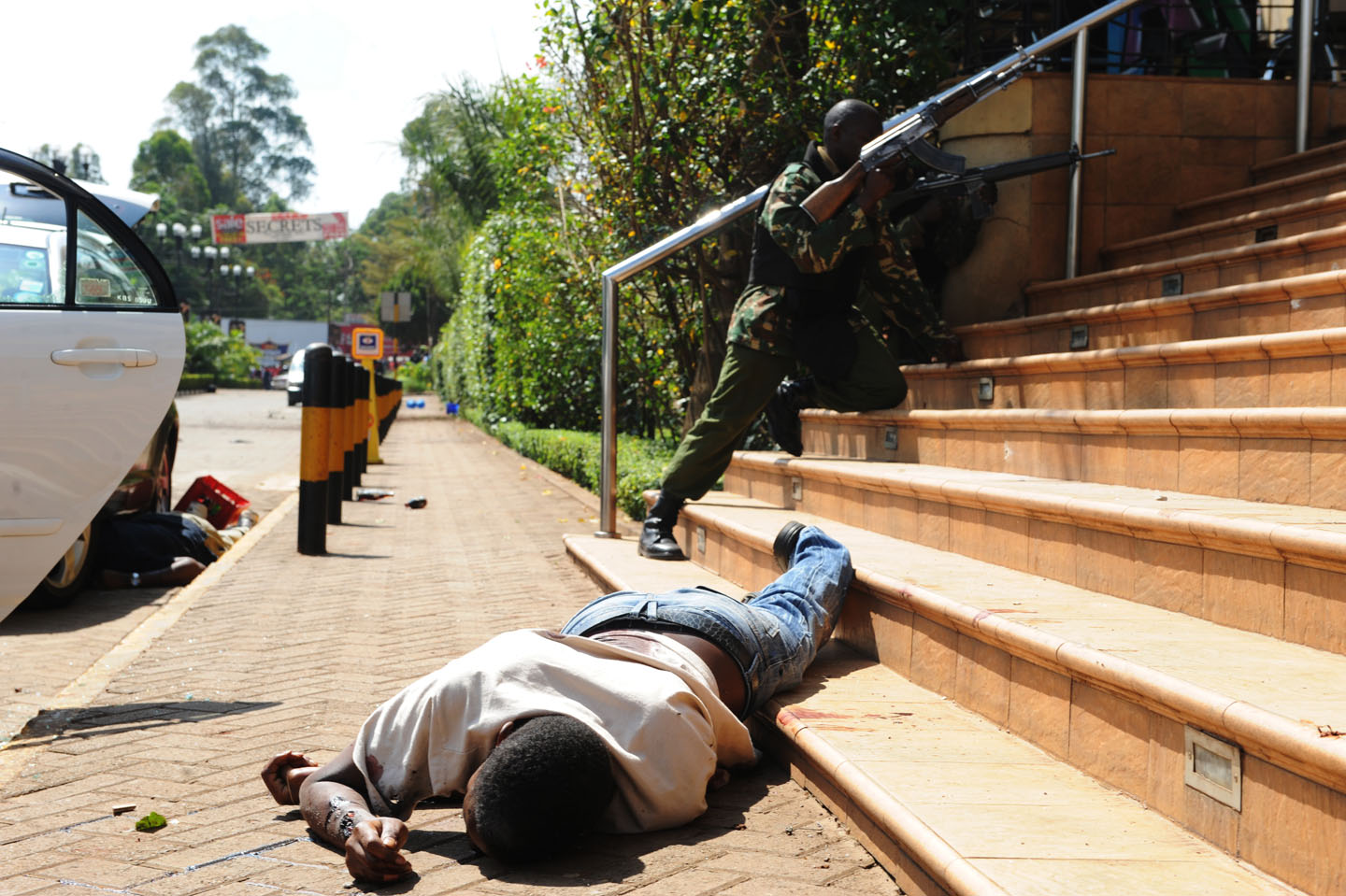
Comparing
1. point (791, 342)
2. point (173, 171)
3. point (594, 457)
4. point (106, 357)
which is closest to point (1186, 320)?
point (791, 342)

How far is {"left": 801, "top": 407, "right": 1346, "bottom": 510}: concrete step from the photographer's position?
10.3 feet

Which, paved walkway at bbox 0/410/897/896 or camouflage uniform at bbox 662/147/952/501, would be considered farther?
camouflage uniform at bbox 662/147/952/501

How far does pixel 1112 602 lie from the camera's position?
3.20 metres

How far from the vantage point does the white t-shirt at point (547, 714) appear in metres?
2.60

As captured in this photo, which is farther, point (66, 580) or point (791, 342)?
point (66, 580)

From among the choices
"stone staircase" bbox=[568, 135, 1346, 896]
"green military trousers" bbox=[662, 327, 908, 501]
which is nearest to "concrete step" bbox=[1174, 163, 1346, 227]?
"stone staircase" bbox=[568, 135, 1346, 896]

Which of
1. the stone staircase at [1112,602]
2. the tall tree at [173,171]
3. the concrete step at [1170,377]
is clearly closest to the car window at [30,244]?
the stone staircase at [1112,602]

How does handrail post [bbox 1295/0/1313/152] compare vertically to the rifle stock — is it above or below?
above

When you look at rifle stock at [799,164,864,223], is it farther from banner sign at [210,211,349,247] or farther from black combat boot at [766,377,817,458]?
banner sign at [210,211,349,247]

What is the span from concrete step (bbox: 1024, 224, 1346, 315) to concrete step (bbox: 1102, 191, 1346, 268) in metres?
0.15

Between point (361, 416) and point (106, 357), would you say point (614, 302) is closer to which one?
point (106, 357)

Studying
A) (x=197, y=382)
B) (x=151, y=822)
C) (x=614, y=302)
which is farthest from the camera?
(x=197, y=382)

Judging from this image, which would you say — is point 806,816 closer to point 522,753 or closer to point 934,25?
point 522,753

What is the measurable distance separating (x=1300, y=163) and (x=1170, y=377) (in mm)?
2878
